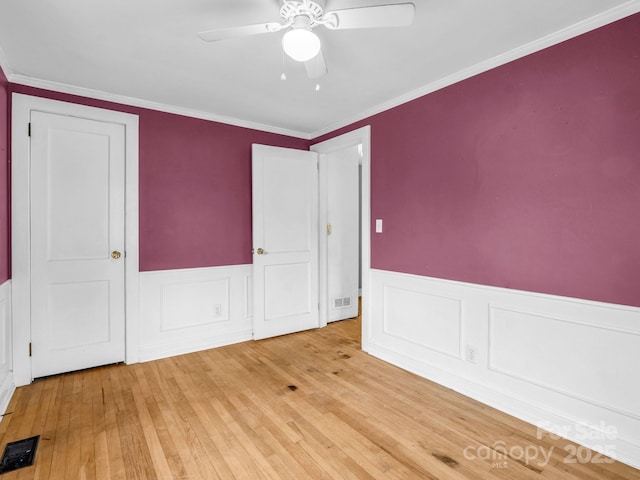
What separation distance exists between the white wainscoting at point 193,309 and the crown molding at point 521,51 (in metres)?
2.29

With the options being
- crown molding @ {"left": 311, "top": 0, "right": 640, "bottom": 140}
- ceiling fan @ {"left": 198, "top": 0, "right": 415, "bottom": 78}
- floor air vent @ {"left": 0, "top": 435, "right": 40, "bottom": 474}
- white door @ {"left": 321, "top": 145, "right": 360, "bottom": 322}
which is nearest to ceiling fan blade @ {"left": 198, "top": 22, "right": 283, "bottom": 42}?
ceiling fan @ {"left": 198, "top": 0, "right": 415, "bottom": 78}

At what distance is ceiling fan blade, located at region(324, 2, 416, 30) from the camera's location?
1487 mm

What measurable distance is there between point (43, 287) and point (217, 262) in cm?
145

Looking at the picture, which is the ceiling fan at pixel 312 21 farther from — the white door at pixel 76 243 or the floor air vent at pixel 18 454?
the floor air vent at pixel 18 454

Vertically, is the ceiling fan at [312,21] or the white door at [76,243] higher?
the ceiling fan at [312,21]

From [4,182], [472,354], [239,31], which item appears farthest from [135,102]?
[472,354]

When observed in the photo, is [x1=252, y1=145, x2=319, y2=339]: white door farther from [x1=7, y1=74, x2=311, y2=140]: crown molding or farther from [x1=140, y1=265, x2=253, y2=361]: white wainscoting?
[x1=7, y1=74, x2=311, y2=140]: crown molding

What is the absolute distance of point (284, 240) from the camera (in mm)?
3896

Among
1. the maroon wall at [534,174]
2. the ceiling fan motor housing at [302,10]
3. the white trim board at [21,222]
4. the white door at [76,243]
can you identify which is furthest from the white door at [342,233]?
the white trim board at [21,222]

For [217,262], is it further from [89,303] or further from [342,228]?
[342,228]

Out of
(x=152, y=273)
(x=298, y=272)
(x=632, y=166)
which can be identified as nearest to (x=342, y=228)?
(x=298, y=272)

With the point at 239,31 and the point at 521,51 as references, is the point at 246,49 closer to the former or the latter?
the point at 239,31

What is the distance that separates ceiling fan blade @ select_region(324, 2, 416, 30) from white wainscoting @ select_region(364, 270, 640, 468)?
5.98 feet

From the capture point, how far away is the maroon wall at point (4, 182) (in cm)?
243
